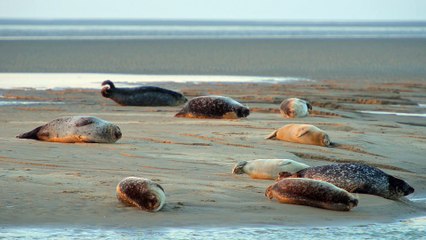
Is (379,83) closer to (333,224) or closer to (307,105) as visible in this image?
(307,105)

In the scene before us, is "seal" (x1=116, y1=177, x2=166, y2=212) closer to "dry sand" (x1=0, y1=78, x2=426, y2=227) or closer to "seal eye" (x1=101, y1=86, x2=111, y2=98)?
"dry sand" (x1=0, y1=78, x2=426, y2=227)

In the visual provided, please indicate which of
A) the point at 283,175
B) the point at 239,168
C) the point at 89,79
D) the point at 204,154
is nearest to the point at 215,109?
the point at 204,154

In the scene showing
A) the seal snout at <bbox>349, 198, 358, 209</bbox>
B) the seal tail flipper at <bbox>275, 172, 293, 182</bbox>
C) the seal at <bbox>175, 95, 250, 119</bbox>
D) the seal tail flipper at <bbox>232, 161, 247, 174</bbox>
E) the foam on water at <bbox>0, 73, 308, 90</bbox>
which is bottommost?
the seal snout at <bbox>349, 198, 358, 209</bbox>

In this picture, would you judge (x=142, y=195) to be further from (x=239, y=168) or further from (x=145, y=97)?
(x=145, y=97)

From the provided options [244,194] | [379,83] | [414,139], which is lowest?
[244,194]

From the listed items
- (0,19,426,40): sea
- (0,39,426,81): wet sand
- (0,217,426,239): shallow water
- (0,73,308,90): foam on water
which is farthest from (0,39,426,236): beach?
(0,19,426,40): sea

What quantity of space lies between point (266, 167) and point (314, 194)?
1287 mm

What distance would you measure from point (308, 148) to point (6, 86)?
33.4 ft

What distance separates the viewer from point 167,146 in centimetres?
1120

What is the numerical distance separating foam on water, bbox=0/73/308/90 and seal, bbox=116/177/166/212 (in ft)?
39.9

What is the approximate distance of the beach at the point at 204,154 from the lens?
310 inches

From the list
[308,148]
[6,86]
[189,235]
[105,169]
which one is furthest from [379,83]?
[189,235]

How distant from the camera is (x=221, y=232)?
7418mm

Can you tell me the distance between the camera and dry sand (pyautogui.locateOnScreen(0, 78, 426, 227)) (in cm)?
786
